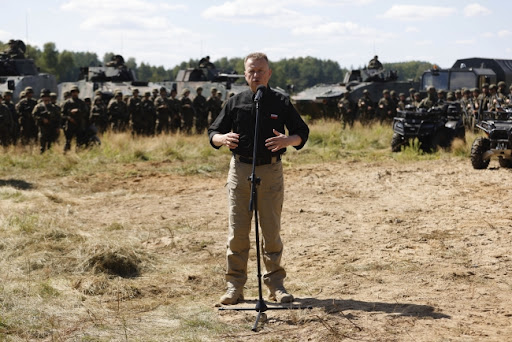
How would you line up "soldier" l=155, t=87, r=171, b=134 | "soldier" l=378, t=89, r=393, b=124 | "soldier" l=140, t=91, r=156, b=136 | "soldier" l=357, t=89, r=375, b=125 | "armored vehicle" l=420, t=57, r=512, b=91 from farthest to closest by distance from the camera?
"armored vehicle" l=420, t=57, r=512, b=91 < "soldier" l=357, t=89, r=375, b=125 < "soldier" l=378, t=89, r=393, b=124 < "soldier" l=155, t=87, r=171, b=134 < "soldier" l=140, t=91, r=156, b=136

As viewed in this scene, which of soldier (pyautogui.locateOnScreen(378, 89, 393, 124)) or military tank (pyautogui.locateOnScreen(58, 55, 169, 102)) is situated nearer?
soldier (pyautogui.locateOnScreen(378, 89, 393, 124))

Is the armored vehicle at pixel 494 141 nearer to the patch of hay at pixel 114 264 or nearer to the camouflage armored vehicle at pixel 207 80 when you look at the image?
the patch of hay at pixel 114 264

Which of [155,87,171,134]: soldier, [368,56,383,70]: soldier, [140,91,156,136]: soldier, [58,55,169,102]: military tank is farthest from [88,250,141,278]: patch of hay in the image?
[368,56,383,70]: soldier

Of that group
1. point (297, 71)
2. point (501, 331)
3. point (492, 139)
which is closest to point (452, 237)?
point (501, 331)

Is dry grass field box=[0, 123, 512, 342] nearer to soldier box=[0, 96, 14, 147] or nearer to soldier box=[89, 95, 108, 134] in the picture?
soldier box=[0, 96, 14, 147]

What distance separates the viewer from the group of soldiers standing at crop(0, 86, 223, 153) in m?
15.1

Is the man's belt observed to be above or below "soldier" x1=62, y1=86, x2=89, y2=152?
above

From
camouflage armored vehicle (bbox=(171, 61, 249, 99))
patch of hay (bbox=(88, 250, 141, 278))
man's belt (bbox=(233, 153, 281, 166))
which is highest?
camouflage armored vehicle (bbox=(171, 61, 249, 99))

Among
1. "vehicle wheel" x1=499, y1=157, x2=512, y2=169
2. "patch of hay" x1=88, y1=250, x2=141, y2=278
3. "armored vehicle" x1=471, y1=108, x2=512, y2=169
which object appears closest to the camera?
"patch of hay" x1=88, y1=250, x2=141, y2=278

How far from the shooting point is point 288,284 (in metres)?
5.93

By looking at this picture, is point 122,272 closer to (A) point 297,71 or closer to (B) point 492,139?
(B) point 492,139

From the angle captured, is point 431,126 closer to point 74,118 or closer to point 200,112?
point 200,112

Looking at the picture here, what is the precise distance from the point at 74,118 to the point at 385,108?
9495mm

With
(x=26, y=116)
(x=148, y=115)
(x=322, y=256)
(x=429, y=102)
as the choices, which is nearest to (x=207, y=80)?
(x=148, y=115)
